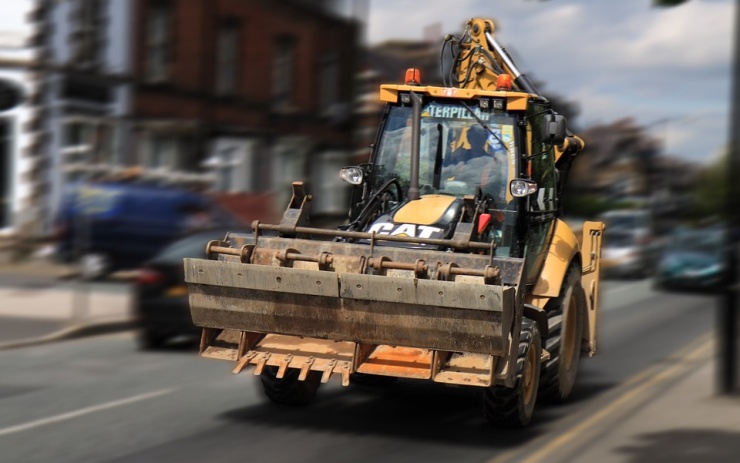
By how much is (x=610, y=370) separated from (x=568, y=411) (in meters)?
3.52

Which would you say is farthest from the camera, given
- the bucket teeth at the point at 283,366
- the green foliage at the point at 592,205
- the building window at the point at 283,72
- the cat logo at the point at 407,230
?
the green foliage at the point at 592,205

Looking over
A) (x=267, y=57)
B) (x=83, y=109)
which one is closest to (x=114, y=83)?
(x=83, y=109)

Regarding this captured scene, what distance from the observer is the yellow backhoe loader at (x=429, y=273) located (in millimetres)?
8547

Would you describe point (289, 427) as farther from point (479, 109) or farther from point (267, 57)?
point (267, 57)

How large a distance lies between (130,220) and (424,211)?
16.1 m

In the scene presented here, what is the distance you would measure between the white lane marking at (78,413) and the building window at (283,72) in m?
24.9

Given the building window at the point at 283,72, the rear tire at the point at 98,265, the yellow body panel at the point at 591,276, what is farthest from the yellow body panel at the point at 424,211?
the building window at the point at 283,72

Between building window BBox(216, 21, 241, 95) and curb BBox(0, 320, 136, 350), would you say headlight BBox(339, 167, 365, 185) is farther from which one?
building window BBox(216, 21, 241, 95)

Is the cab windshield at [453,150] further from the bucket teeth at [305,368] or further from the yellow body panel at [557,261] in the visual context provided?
the bucket teeth at [305,368]

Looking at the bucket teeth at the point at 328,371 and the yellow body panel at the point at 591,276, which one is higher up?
the yellow body panel at the point at 591,276

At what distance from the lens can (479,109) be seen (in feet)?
34.1

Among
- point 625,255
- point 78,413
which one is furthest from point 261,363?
point 625,255

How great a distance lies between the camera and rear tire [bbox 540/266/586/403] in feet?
33.7

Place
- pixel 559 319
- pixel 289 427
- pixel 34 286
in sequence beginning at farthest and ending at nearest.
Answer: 1. pixel 34 286
2. pixel 559 319
3. pixel 289 427
